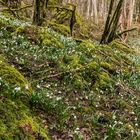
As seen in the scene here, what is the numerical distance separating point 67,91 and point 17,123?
3147mm

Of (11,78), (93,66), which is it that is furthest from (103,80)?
(11,78)

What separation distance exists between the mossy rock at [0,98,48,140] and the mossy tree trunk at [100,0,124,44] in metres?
11.0

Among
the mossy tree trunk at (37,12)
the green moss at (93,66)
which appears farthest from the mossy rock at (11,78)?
the mossy tree trunk at (37,12)

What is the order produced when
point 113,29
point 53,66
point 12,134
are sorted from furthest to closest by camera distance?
point 113,29 → point 53,66 → point 12,134

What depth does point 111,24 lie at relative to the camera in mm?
16672

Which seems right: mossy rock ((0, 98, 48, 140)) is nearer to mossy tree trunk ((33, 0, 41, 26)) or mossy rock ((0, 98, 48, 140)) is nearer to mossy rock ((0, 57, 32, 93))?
mossy rock ((0, 57, 32, 93))

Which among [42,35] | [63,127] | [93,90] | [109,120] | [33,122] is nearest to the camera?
[33,122]

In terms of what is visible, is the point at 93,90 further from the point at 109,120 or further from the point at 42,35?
the point at 42,35

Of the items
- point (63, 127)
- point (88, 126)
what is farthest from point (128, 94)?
point (63, 127)

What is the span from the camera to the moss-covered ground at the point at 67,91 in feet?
19.8

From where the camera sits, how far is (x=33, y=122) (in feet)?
19.0

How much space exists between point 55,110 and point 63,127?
0.55m

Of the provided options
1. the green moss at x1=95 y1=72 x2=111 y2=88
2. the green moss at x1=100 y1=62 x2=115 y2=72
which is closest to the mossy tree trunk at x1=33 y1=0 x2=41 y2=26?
the green moss at x1=100 y1=62 x2=115 y2=72

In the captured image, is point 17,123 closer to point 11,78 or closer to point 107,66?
point 11,78
